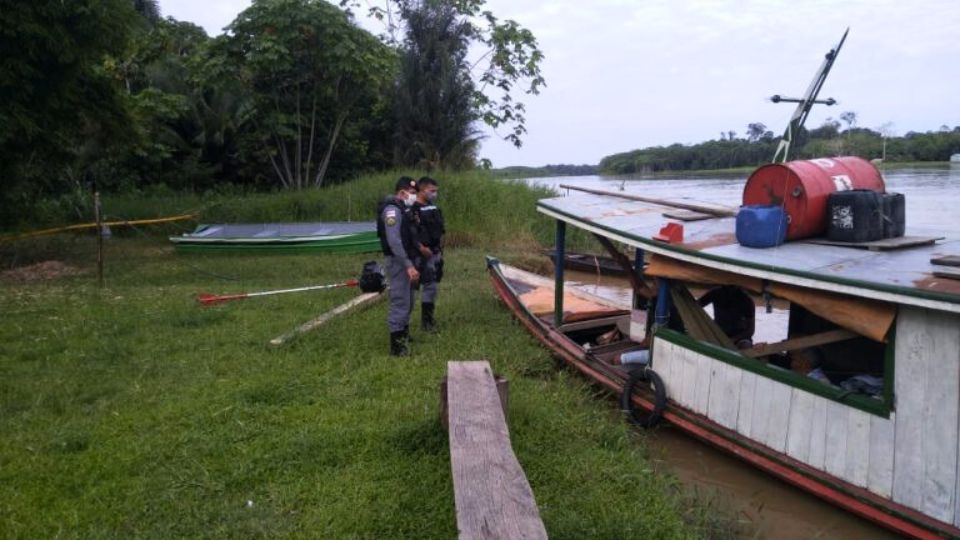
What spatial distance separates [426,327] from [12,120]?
6993 mm

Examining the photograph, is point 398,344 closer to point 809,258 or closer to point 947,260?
point 809,258

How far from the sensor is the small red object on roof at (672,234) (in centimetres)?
588

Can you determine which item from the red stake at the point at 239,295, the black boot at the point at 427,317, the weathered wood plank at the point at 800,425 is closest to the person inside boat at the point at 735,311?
the weathered wood plank at the point at 800,425

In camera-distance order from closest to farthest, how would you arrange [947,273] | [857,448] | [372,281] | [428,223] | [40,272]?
[947,273] → [857,448] → [428,223] → [372,281] → [40,272]

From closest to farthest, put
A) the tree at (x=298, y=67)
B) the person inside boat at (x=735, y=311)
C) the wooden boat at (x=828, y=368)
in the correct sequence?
the wooden boat at (x=828, y=368)
the person inside boat at (x=735, y=311)
the tree at (x=298, y=67)

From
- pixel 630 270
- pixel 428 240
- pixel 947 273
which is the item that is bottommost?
pixel 630 270

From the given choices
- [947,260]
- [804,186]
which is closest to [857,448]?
[947,260]

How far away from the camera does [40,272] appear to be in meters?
13.0

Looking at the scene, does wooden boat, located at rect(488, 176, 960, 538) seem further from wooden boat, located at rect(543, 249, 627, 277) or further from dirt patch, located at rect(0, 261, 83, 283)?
dirt patch, located at rect(0, 261, 83, 283)

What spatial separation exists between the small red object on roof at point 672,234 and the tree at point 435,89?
49.8 ft

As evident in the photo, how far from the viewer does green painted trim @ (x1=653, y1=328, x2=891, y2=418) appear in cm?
442

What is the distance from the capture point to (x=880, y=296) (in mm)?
4285

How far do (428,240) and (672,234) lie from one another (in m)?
2.76

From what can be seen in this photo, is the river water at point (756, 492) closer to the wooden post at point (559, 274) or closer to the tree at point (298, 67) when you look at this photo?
the wooden post at point (559, 274)
